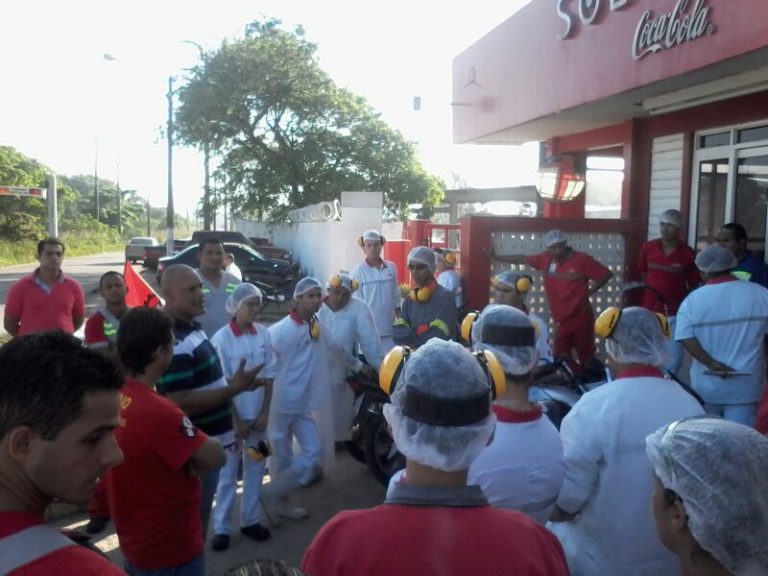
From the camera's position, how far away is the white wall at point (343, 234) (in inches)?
685

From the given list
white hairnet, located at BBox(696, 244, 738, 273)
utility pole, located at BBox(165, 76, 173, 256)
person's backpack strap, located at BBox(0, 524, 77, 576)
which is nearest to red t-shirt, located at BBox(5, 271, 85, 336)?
white hairnet, located at BBox(696, 244, 738, 273)

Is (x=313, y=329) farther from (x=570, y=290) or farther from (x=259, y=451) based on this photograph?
(x=570, y=290)

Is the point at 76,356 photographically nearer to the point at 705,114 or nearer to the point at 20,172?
the point at 705,114

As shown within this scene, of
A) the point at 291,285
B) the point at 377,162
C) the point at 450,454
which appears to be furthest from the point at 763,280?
the point at 377,162

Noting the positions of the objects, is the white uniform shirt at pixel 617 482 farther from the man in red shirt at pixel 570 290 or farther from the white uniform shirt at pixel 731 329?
the man in red shirt at pixel 570 290

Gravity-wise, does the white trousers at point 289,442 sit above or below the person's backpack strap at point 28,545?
below

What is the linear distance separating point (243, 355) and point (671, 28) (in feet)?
13.7

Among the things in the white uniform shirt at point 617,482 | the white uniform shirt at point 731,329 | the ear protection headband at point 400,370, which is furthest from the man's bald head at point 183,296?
the white uniform shirt at point 731,329

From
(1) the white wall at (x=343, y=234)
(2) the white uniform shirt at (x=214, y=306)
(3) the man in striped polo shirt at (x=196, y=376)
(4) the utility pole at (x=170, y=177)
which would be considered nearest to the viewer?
(3) the man in striped polo shirt at (x=196, y=376)

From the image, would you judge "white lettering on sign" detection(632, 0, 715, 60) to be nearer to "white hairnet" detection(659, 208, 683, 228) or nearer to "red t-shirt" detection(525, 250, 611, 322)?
"white hairnet" detection(659, 208, 683, 228)

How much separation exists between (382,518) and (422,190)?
29788 millimetres

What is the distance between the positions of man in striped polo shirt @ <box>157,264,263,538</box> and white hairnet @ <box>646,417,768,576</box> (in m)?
2.32

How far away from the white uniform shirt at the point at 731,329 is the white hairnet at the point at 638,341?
1.96 m

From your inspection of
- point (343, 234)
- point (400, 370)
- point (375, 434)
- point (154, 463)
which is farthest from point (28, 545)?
point (343, 234)
